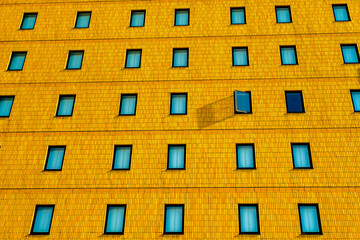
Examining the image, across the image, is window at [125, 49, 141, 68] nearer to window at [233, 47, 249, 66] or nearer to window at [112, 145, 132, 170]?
window at [112, 145, 132, 170]

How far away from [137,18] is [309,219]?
21.7 meters

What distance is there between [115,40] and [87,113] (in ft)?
23.9

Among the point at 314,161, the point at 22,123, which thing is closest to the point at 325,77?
the point at 314,161

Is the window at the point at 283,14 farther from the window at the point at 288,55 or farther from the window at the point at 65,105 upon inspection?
the window at the point at 65,105

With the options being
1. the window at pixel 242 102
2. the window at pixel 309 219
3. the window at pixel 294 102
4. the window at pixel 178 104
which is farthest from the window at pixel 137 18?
the window at pixel 309 219

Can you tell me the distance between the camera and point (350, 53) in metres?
26.8

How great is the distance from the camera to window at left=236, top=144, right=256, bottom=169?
77.3 ft

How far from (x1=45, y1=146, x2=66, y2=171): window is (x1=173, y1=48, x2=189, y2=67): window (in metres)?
11.4

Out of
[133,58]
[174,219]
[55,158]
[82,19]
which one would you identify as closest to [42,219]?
[55,158]

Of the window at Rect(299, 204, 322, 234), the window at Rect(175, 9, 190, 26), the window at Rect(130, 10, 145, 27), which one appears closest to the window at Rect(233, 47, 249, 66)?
the window at Rect(175, 9, 190, 26)

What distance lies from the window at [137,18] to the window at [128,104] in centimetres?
724

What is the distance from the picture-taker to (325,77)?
2584 cm

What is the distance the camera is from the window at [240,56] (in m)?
27.1

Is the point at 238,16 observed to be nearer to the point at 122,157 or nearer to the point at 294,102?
the point at 294,102
